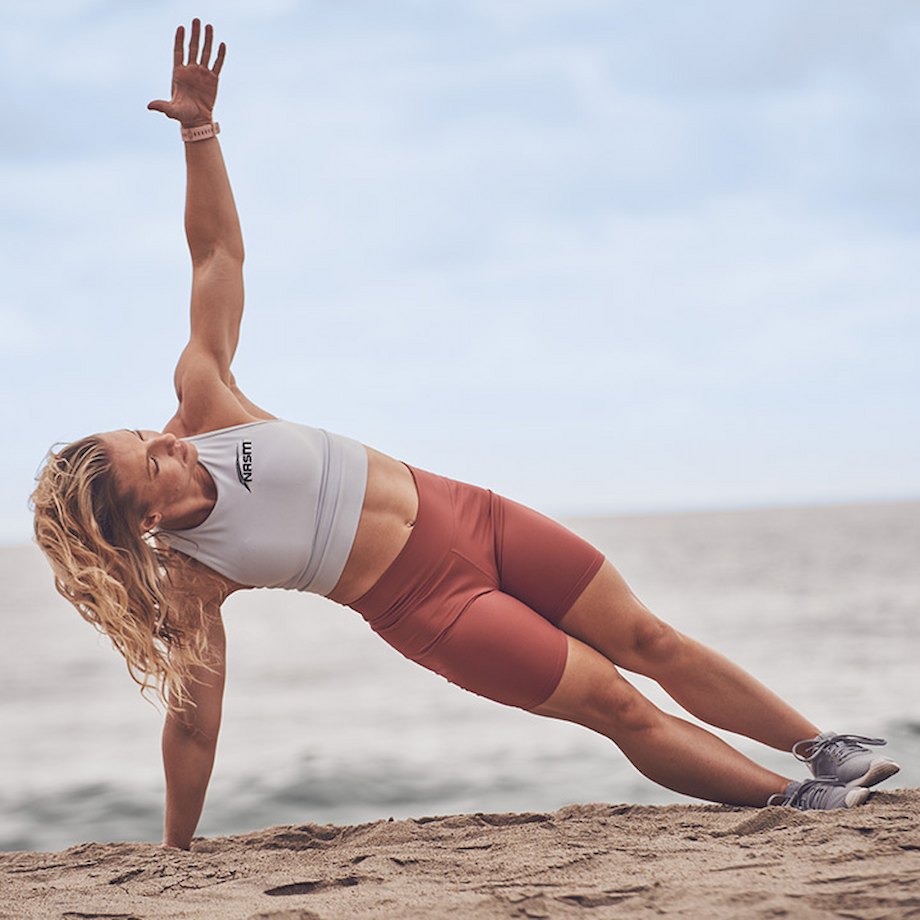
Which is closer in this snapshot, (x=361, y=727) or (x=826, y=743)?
(x=826, y=743)

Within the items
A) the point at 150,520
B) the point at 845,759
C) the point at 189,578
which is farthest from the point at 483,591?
Result: the point at 845,759

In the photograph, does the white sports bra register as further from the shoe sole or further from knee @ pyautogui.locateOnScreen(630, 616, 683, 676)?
the shoe sole

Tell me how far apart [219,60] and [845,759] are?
10.1ft

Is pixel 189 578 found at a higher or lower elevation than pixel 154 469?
lower

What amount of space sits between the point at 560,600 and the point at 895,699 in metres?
6.59

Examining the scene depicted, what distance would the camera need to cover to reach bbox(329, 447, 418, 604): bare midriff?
3338 mm

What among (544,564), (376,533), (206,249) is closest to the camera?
(376,533)

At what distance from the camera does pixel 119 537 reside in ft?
10.4

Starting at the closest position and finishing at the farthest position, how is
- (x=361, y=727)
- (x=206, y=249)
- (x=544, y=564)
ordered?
1. (x=544, y=564)
2. (x=206, y=249)
3. (x=361, y=727)

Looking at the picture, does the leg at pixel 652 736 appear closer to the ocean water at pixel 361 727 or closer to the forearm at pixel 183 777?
the forearm at pixel 183 777

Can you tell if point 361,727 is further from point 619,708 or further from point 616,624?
point 619,708

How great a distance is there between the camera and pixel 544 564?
3.51 metres

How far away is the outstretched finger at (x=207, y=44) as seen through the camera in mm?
3705

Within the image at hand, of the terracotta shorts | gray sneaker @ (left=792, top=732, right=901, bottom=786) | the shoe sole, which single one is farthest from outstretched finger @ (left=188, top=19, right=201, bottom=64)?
the shoe sole
